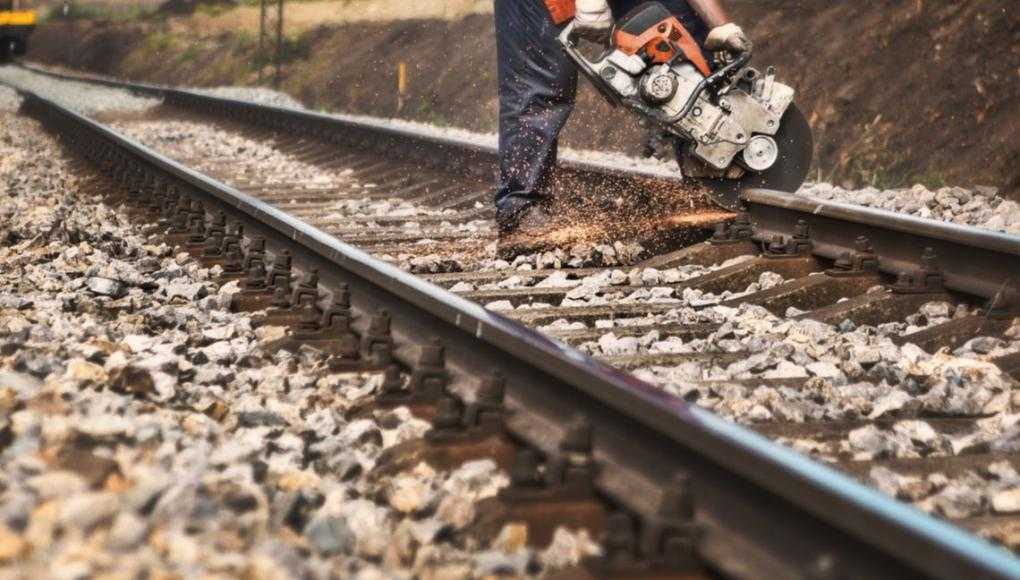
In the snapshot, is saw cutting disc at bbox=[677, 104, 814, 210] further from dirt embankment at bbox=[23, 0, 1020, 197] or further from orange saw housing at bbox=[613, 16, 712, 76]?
dirt embankment at bbox=[23, 0, 1020, 197]

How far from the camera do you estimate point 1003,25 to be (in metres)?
10.8

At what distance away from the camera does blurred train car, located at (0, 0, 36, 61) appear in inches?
1446

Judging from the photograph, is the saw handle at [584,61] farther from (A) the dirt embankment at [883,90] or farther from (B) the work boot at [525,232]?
(A) the dirt embankment at [883,90]

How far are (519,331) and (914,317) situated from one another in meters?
1.71

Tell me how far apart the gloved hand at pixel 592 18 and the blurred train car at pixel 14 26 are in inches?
1295

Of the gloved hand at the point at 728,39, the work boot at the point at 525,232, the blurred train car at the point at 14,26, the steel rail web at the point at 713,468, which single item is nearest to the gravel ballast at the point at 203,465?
the steel rail web at the point at 713,468

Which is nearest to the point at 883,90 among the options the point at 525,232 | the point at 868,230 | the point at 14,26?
the point at 525,232

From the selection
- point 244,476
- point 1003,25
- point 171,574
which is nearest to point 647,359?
point 244,476

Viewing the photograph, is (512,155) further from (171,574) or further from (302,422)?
(171,574)

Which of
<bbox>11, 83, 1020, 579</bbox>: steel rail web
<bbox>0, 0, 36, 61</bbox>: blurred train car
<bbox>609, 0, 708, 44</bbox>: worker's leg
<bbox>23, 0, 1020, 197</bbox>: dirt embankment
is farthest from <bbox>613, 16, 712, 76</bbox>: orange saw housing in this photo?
<bbox>0, 0, 36, 61</bbox>: blurred train car

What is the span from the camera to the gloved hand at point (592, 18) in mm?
6512

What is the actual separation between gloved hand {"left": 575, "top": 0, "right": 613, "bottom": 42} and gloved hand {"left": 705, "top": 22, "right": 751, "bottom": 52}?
1.49 feet

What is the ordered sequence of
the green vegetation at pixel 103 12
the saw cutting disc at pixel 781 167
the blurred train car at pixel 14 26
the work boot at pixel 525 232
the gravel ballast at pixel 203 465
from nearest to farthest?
1. the gravel ballast at pixel 203 465
2. the work boot at pixel 525 232
3. the saw cutting disc at pixel 781 167
4. the blurred train car at pixel 14 26
5. the green vegetation at pixel 103 12

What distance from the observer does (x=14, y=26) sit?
36781 millimetres
